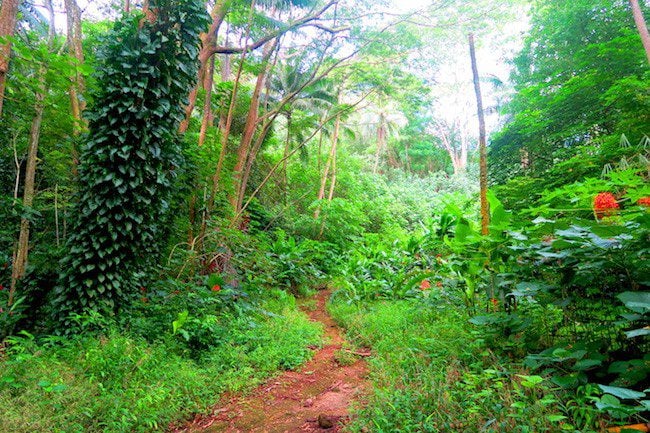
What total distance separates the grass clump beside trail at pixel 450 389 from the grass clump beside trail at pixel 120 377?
1.62 metres

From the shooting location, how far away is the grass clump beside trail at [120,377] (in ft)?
9.00

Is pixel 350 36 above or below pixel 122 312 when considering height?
above

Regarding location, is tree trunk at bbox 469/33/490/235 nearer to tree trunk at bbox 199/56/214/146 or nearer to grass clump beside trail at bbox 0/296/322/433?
grass clump beside trail at bbox 0/296/322/433

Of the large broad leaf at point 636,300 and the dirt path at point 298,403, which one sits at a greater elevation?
the large broad leaf at point 636,300

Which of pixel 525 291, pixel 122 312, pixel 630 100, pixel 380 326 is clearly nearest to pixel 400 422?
pixel 525 291

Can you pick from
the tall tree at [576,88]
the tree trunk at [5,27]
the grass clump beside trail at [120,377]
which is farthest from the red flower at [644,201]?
the tree trunk at [5,27]

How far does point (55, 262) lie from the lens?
451 centimetres

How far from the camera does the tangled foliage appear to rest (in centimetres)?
417

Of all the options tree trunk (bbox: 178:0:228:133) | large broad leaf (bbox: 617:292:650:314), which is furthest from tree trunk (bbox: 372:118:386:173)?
large broad leaf (bbox: 617:292:650:314)

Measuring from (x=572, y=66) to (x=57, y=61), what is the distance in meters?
10.4

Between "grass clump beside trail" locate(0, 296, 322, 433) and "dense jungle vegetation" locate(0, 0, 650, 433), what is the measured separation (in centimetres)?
2

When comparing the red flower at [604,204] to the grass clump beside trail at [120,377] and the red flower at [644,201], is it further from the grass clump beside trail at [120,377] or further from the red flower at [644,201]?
the grass clump beside trail at [120,377]

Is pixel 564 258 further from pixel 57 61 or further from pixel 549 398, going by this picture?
pixel 57 61

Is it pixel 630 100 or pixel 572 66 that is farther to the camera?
pixel 572 66
